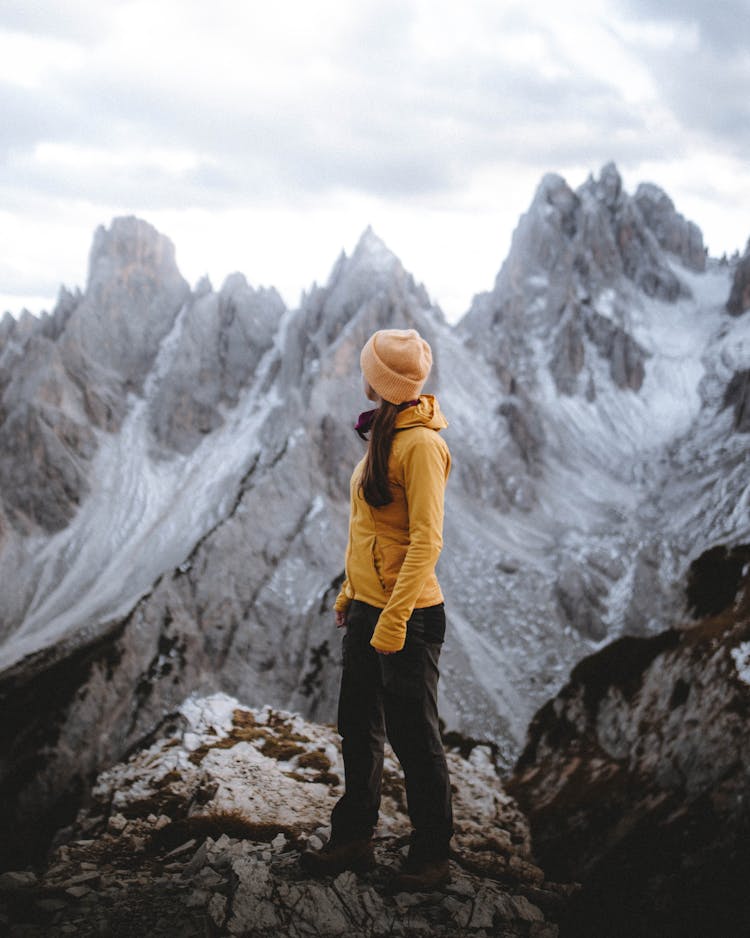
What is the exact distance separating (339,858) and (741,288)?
17168 centimetres

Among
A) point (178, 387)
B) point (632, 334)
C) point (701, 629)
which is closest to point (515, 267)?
point (632, 334)

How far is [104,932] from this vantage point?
15.8 ft

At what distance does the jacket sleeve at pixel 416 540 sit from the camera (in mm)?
5344

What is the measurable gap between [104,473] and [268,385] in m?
30.0

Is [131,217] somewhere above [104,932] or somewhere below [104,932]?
above

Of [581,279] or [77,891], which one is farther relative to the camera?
[581,279]

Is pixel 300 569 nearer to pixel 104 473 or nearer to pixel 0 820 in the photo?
pixel 0 820

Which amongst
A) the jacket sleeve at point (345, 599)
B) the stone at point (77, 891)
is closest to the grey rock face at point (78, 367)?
the stone at point (77, 891)

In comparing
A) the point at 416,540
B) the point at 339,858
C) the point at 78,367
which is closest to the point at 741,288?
the point at 78,367

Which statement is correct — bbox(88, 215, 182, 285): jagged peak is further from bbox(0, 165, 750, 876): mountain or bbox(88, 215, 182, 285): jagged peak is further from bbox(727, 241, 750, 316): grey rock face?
bbox(727, 241, 750, 316): grey rock face

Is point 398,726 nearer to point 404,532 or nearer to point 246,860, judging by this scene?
point 404,532

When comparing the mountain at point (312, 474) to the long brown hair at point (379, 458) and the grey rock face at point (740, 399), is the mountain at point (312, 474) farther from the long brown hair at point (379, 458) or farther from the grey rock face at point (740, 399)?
the long brown hair at point (379, 458)

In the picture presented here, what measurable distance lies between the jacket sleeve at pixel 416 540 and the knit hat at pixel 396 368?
531 mm

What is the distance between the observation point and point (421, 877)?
18.3 feet
